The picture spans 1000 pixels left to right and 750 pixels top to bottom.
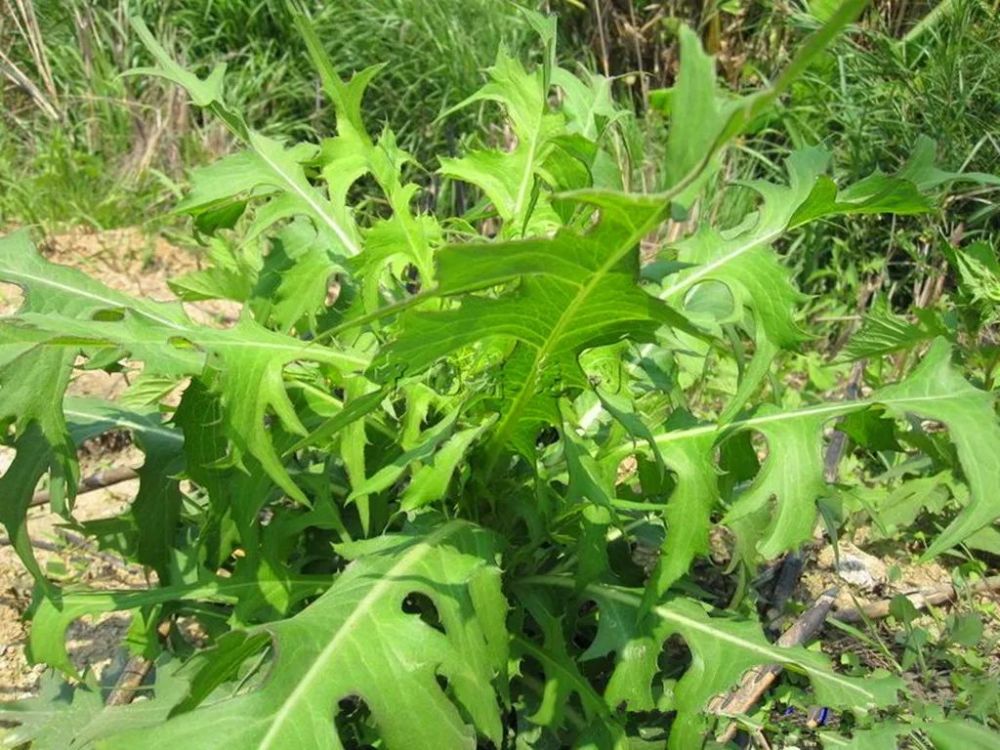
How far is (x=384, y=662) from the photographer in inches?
58.5

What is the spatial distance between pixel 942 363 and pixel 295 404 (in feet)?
3.24

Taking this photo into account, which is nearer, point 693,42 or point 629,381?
point 693,42

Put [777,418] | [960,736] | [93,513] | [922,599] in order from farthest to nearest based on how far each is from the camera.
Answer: [93,513] → [922,599] → [777,418] → [960,736]

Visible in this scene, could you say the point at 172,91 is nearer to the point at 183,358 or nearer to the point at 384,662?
the point at 183,358

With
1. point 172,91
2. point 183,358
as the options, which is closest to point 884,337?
point 183,358

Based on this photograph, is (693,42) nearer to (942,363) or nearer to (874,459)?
(942,363)

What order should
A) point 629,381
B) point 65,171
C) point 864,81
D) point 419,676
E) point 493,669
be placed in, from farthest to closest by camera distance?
point 65,171
point 864,81
point 629,381
point 493,669
point 419,676

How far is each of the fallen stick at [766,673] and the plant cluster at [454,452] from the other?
0.09 meters

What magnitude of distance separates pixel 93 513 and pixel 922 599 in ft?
6.06

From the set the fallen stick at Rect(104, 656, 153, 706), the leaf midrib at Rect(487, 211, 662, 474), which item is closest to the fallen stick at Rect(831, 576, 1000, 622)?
the leaf midrib at Rect(487, 211, 662, 474)

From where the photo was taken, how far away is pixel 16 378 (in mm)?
1519

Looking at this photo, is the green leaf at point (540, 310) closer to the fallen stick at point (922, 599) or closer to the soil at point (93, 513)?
the soil at point (93, 513)

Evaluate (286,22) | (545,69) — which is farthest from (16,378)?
(286,22)

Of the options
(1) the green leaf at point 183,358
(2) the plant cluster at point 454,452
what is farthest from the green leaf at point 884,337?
(1) the green leaf at point 183,358
